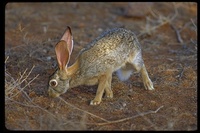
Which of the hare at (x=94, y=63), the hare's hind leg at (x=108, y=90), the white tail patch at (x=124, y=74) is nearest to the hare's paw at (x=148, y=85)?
the hare at (x=94, y=63)

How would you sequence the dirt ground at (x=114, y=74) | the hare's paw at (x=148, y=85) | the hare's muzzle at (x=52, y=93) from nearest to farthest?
the dirt ground at (x=114, y=74) → the hare's muzzle at (x=52, y=93) → the hare's paw at (x=148, y=85)

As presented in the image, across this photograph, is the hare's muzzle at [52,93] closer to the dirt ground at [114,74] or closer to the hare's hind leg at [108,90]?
the dirt ground at [114,74]

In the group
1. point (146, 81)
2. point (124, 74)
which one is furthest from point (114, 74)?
point (146, 81)

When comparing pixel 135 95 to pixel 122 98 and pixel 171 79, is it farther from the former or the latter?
pixel 171 79

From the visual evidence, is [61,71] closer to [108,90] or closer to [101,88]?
[101,88]

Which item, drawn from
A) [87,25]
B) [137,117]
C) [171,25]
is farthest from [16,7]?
[137,117]

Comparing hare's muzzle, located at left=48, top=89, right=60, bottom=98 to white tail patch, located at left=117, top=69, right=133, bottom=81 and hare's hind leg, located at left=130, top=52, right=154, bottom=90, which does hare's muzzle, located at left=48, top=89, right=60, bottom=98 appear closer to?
white tail patch, located at left=117, top=69, right=133, bottom=81
